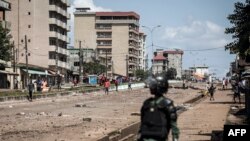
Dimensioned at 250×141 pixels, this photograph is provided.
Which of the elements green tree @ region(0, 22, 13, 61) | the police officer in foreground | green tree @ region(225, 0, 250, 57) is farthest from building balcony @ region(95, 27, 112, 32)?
the police officer in foreground

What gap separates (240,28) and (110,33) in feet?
465

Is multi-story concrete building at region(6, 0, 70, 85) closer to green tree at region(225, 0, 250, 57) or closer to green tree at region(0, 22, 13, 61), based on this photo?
green tree at region(0, 22, 13, 61)

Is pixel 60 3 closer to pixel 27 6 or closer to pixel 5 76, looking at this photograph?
pixel 27 6

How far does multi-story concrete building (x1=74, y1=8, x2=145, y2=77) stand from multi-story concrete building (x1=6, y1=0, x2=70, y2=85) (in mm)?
66221

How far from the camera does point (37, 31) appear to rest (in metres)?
105

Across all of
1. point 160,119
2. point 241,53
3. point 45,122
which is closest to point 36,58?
point 241,53

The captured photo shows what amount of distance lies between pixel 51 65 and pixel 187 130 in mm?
86192

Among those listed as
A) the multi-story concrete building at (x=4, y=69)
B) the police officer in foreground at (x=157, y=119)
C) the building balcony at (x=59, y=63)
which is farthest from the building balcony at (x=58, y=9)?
the police officer in foreground at (x=157, y=119)

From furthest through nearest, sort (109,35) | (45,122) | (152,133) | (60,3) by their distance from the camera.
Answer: (109,35) → (60,3) → (45,122) → (152,133)

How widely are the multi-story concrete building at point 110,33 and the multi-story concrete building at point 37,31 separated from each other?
66.2 m

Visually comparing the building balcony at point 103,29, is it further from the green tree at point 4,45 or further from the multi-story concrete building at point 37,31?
the green tree at point 4,45

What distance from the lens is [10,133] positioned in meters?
19.2

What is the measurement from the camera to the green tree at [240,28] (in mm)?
36594

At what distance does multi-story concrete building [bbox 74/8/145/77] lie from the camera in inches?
6900
